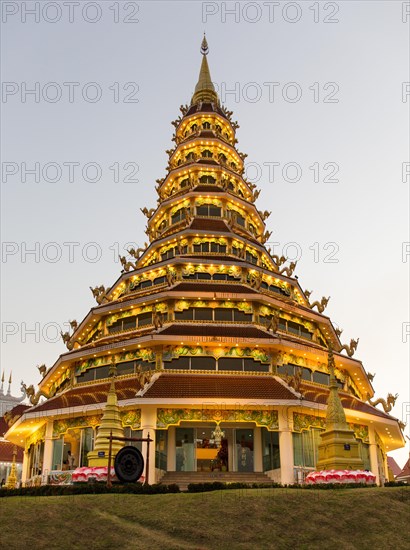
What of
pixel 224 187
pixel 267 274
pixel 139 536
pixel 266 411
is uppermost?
pixel 224 187

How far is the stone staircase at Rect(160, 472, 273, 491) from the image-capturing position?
32812mm

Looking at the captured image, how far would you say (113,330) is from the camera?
43.0 meters

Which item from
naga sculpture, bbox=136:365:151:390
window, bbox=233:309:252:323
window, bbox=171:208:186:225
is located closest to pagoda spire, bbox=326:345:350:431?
naga sculpture, bbox=136:365:151:390

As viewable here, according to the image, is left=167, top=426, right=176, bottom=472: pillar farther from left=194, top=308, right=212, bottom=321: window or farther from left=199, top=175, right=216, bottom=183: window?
left=199, top=175, right=216, bottom=183: window

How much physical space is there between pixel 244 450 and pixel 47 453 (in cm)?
1185

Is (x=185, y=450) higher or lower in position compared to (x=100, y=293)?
lower

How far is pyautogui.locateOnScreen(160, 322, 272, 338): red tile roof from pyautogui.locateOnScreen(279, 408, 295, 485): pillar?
538 cm

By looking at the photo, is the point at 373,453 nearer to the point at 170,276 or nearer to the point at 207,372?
the point at 207,372

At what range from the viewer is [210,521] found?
63.7ft

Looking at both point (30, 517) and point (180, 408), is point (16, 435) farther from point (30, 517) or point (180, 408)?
point (30, 517)

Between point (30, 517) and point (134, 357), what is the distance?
64.6 feet

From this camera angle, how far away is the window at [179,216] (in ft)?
170

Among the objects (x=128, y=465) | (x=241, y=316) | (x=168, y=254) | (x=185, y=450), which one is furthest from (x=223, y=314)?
(x=128, y=465)

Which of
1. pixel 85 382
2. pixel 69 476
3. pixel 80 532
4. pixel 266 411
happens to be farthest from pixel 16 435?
pixel 80 532
